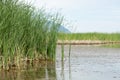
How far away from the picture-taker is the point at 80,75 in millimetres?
10047

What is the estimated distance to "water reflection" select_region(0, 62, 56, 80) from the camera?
9642 mm

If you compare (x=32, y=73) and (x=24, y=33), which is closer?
(x=32, y=73)

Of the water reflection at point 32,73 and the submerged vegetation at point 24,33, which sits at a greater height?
the submerged vegetation at point 24,33

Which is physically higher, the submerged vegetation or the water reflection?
the submerged vegetation

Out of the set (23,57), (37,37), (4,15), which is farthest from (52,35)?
(4,15)

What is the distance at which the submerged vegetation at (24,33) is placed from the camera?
10.4m

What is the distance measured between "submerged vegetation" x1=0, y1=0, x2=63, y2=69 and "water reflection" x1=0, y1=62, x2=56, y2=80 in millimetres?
378

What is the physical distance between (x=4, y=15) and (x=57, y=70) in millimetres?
2271

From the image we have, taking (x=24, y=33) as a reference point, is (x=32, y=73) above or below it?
below

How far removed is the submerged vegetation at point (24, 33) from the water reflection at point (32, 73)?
0.38 m

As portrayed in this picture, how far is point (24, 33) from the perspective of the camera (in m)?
11.9

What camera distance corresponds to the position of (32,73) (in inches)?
417

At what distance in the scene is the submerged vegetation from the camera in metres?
10.4

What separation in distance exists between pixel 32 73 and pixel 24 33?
176 centimetres
